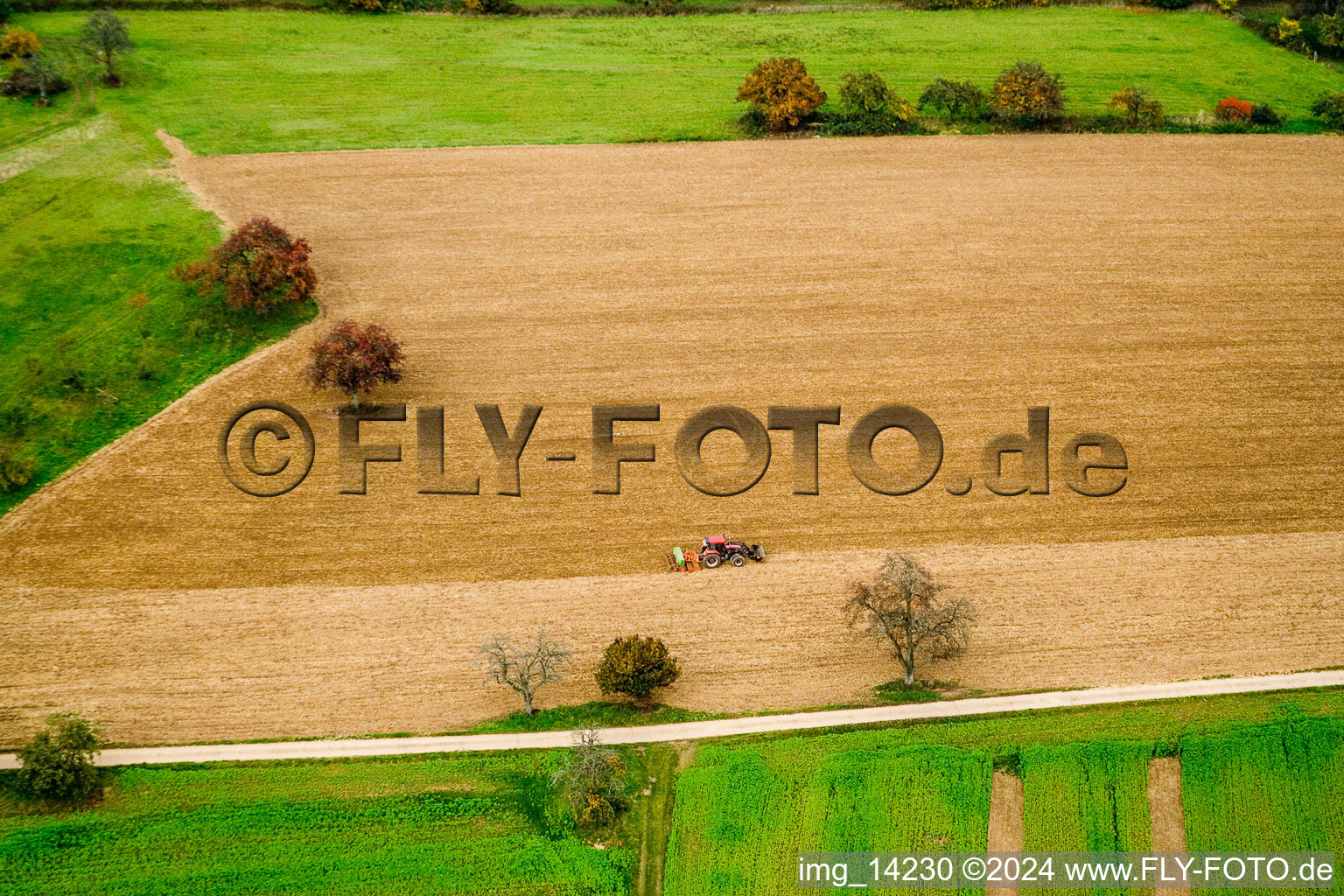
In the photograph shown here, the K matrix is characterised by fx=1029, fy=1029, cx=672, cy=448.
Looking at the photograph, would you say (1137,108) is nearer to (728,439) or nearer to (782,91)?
(782,91)

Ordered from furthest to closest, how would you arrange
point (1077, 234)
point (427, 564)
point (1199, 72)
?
point (1199, 72) → point (1077, 234) → point (427, 564)

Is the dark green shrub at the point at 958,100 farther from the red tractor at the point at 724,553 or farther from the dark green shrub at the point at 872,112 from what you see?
the red tractor at the point at 724,553

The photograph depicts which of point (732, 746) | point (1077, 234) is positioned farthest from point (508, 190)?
A: point (732, 746)

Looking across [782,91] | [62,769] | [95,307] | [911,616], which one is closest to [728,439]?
[911,616]

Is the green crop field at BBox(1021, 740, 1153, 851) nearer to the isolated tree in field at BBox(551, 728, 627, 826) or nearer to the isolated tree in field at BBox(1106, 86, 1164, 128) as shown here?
the isolated tree in field at BBox(551, 728, 627, 826)

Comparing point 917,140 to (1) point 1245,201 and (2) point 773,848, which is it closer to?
(1) point 1245,201

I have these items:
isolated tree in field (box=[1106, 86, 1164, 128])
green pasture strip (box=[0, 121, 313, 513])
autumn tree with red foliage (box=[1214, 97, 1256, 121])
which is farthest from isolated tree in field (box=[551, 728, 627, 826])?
autumn tree with red foliage (box=[1214, 97, 1256, 121])
